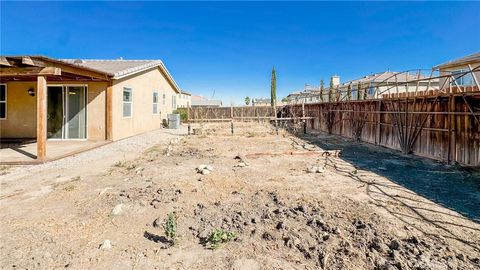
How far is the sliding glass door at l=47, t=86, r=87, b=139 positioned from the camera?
1088 centimetres

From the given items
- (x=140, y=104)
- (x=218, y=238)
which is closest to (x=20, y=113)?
(x=140, y=104)

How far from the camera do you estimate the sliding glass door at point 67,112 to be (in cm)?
1088

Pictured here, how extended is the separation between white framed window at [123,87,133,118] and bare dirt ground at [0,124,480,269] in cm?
630

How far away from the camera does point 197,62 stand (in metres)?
36.1

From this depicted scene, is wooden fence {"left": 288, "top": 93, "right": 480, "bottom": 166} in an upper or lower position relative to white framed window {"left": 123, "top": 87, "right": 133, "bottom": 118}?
lower

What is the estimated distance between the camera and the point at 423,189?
5379 millimetres

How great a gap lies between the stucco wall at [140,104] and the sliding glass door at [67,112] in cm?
124

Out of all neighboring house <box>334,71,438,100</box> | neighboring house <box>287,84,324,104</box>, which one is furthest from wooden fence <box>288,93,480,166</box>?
neighboring house <box>287,84,324,104</box>

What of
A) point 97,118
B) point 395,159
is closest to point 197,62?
point 97,118

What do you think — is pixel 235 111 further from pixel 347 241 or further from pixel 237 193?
pixel 347 241

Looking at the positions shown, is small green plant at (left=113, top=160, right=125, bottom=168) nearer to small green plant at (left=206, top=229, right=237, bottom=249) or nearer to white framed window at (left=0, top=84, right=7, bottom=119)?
small green plant at (left=206, top=229, right=237, bottom=249)

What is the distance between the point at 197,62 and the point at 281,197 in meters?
33.9

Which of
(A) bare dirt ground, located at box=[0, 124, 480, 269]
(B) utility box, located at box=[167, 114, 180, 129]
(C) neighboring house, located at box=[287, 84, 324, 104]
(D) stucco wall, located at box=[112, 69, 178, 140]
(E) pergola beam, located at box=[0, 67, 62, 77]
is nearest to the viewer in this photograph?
(A) bare dirt ground, located at box=[0, 124, 480, 269]

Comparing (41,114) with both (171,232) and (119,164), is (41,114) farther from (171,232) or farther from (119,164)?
(171,232)
